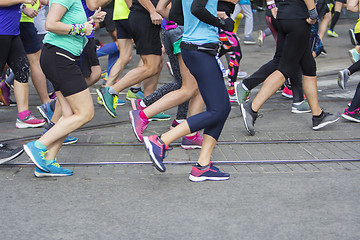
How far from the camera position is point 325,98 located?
840cm

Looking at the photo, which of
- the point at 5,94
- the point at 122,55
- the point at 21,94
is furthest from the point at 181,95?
the point at 5,94

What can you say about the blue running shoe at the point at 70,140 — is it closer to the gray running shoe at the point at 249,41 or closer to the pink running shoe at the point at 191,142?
the pink running shoe at the point at 191,142

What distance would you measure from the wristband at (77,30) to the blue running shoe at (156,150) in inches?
39.2

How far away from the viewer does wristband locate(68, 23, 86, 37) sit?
4781 millimetres

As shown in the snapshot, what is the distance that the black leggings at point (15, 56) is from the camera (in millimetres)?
6570

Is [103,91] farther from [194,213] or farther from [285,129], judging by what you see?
[194,213]

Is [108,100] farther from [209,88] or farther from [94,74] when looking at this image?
[209,88]

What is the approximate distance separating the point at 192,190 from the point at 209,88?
0.82 meters

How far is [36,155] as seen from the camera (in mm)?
4863

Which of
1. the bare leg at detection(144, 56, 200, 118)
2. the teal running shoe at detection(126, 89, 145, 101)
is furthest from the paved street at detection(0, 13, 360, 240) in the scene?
the teal running shoe at detection(126, 89, 145, 101)

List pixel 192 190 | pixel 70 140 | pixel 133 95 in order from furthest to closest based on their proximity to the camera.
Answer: pixel 133 95 → pixel 70 140 → pixel 192 190

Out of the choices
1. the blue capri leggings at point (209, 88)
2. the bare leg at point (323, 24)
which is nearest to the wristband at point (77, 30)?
the blue capri leggings at point (209, 88)

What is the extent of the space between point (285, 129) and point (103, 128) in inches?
80.5

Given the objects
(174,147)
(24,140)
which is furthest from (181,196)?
(24,140)
